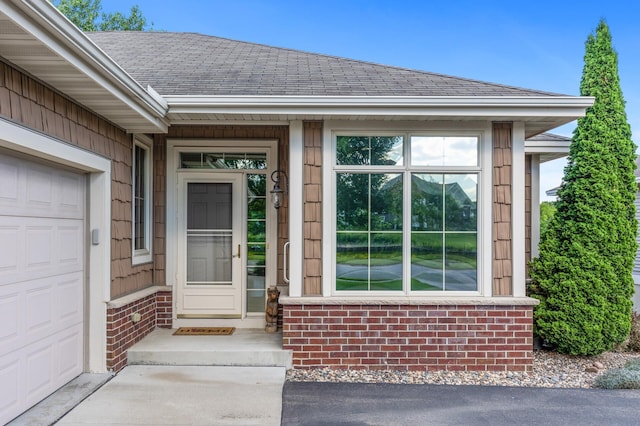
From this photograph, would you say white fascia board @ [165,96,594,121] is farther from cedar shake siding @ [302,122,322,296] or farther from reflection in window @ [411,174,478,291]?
reflection in window @ [411,174,478,291]

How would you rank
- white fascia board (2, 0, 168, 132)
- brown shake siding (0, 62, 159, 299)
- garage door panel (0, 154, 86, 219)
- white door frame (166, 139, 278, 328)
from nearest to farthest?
white fascia board (2, 0, 168, 132), brown shake siding (0, 62, 159, 299), garage door panel (0, 154, 86, 219), white door frame (166, 139, 278, 328)

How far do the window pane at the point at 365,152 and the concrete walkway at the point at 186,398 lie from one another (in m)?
2.21

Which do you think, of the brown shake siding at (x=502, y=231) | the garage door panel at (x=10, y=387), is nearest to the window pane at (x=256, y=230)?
the brown shake siding at (x=502, y=231)

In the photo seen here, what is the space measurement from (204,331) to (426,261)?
269 cm

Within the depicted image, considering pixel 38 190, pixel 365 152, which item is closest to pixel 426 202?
pixel 365 152

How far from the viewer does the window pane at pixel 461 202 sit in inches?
183

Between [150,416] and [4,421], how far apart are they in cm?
94

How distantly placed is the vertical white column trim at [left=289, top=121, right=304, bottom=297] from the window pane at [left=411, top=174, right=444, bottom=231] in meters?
1.14

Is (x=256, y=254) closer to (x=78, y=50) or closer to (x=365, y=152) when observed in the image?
(x=365, y=152)

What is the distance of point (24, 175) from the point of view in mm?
3312

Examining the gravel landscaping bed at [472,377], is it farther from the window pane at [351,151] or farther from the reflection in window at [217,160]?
the reflection in window at [217,160]

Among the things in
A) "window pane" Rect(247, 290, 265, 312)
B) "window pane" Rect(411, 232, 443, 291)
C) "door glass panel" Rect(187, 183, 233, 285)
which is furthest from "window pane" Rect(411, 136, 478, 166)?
"window pane" Rect(247, 290, 265, 312)

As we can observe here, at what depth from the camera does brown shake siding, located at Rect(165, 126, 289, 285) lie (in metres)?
5.52

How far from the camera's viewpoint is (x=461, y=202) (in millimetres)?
4648
